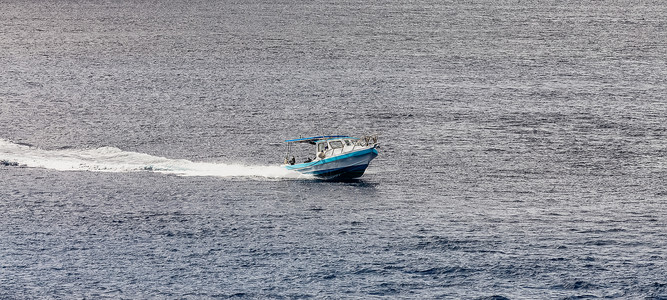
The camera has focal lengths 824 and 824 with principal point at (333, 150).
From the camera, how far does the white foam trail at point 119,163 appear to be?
9669 cm

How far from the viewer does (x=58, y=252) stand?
74875 millimetres

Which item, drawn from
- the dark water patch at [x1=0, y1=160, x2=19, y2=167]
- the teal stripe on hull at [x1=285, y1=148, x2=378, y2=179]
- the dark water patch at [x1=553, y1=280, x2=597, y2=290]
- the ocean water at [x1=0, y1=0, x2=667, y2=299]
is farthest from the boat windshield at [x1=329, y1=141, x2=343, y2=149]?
the dark water patch at [x1=0, y1=160, x2=19, y2=167]

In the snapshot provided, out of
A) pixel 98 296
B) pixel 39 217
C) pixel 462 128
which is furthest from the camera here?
pixel 462 128

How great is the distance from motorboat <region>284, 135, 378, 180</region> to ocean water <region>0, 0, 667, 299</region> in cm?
162

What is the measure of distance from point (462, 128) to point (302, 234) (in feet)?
157

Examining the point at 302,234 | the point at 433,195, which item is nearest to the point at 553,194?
the point at 433,195

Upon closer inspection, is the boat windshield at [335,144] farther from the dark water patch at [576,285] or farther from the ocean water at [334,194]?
the dark water patch at [576,285]

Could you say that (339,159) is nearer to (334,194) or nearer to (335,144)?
(335,144)

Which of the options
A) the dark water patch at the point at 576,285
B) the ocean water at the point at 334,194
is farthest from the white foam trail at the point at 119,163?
the dark water patch at the point at 576,285

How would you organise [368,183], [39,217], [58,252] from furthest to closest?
[368,183]
[39,217]
[58,252]

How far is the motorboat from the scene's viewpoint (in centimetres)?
9031

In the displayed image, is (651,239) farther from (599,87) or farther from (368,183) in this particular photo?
(599,87)

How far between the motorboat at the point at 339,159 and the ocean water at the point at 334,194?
5.32 ft

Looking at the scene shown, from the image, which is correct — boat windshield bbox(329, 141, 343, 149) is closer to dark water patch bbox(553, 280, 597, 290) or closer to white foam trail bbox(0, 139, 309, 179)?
white foam trail bbox(0, 139, 309, 179)
